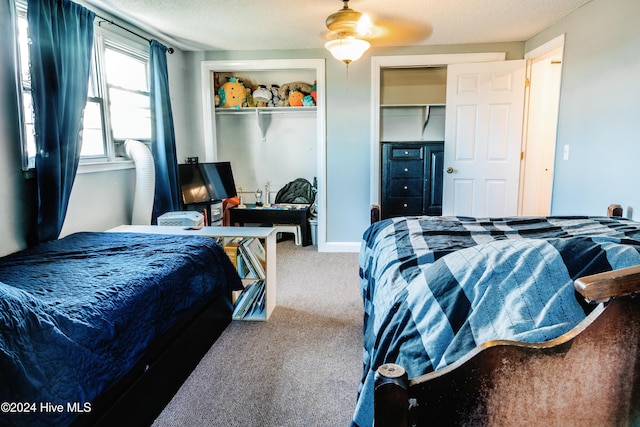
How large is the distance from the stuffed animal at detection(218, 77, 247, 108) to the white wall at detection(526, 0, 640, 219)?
323cm

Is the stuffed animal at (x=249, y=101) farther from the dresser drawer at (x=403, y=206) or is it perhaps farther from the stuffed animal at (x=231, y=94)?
the dresser drawer at (x=403, y=206)

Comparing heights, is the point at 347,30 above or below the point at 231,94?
above

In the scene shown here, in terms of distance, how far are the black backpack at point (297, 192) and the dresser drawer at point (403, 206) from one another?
105 cm

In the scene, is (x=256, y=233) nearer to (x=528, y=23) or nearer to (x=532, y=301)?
(x=532, y=301)

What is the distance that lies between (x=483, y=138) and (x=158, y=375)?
12.2 ft

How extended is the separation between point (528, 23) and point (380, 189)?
2.07 metres

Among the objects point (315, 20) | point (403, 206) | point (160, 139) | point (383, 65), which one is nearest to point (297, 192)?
point (403, 206)

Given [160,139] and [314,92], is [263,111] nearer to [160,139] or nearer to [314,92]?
[314,92]

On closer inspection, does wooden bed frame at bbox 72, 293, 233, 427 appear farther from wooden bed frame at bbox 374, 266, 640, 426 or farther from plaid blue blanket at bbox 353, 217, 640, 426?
wooden bed frame at bbox 374, 266, 640, 426

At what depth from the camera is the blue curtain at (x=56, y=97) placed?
2.34 meters

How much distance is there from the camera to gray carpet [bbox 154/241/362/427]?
1.81m

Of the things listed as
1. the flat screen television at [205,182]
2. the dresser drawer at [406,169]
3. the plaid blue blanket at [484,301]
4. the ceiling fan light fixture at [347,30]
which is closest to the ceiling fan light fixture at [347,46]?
the ceiling fan light fixture at [347,30]

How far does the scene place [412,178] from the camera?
448 centimetres

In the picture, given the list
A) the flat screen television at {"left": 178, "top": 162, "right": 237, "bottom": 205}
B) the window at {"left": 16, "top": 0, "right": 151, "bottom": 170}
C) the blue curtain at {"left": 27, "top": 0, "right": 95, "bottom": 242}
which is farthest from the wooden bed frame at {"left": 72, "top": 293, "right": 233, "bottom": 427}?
the flat screen television at {"left": 178, "top": 162, "right": 237, "bottom": 205}
